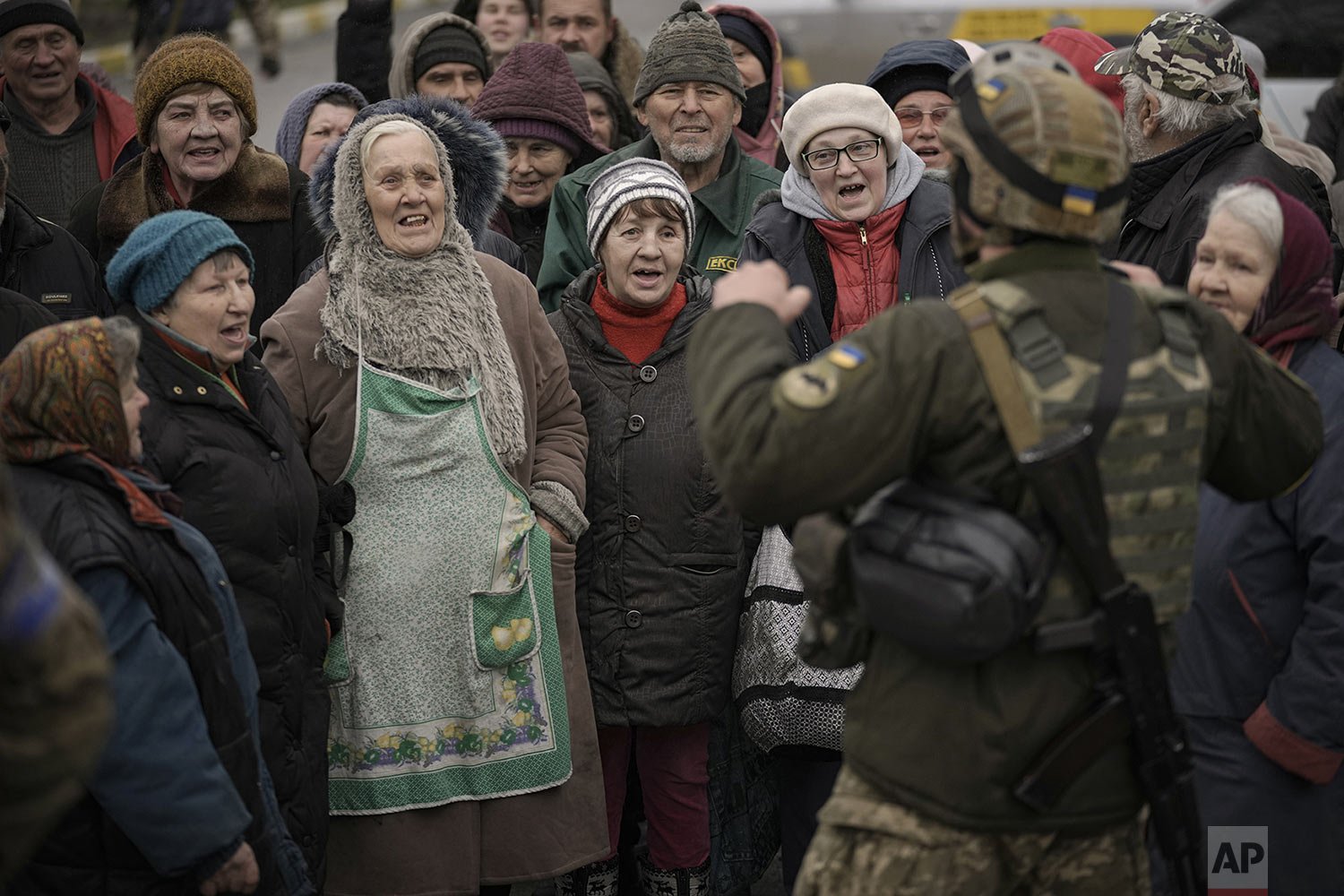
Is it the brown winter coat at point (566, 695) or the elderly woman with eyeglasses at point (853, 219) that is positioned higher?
the elderly woman with eyeglasses at point (853, 219)

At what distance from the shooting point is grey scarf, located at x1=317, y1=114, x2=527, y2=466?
4289 mm

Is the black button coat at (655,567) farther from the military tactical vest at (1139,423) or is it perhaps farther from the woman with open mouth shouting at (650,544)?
the military tactical vest at (1139,423)

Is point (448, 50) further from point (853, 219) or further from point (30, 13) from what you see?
point (853, 219)

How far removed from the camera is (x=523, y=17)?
310 inches

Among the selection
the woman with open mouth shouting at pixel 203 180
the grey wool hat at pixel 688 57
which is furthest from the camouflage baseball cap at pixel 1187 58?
the woman with open mouth shouting at pixel 203 180

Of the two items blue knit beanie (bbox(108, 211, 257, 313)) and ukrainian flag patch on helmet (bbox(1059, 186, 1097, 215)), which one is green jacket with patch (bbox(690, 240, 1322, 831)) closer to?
ukrainian flag patch on helmet (bbox(1059, 186, 1097, 215))

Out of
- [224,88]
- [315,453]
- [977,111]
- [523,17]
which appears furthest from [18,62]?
[977,111]

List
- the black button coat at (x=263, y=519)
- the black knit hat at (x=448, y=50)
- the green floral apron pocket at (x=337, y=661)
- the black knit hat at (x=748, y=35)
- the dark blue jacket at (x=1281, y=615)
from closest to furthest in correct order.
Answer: the dark blue jacket at (x=1281, y=615) → the black button coat at (x=263, y=519) → the green floral apron pocket at (x=337, y=661) → the black knit hat at (x=448, y=50) → the black knit hat at (x=748, y=35)

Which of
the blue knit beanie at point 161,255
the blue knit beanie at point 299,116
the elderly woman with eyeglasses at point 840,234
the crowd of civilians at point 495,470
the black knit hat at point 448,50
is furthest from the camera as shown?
the black knit hat at point 448,50

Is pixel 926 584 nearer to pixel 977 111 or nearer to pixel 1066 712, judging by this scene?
pixel 1066 712

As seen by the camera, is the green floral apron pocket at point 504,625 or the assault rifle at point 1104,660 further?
the green floral apron pocket at point 504,625

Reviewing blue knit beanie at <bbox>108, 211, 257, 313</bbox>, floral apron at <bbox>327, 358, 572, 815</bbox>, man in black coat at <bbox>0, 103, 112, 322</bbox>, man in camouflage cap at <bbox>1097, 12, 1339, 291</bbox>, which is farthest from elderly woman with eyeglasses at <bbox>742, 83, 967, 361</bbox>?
man in black coat at <bbox>0, 103, 112, 322</bbox>

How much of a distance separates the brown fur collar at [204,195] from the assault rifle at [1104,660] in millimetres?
3521

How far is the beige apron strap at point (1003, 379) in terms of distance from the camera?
2.57 m
